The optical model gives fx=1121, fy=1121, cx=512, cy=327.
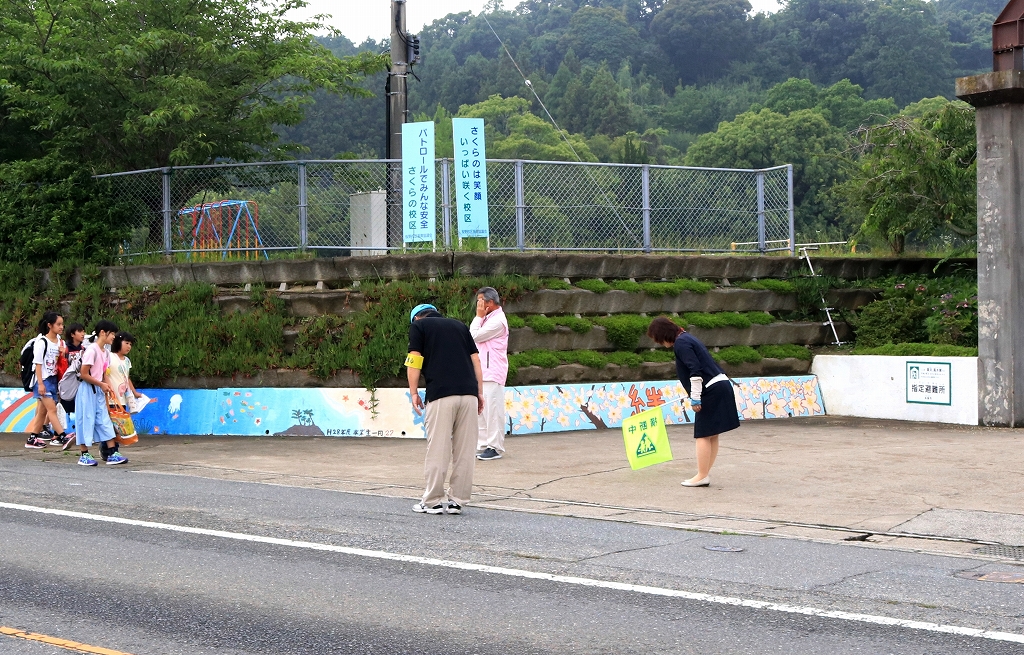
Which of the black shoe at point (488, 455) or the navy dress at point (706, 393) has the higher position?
the navy dress at point (706, 393)

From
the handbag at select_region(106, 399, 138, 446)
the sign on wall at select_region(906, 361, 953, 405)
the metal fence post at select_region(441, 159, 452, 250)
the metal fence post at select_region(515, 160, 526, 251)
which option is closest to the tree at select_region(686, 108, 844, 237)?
the sign on wall at select_region(906, 361, 953, 405)

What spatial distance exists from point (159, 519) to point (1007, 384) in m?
12.0

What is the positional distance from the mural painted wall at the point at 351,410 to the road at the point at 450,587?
5894 millimetres

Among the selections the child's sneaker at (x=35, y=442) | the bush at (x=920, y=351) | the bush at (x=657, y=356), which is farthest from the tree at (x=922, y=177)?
the child's sneaker at (x=35, y=442)

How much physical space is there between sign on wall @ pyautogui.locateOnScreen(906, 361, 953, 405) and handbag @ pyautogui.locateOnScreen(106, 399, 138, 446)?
37.1 feet

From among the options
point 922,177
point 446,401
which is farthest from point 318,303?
point 922,177

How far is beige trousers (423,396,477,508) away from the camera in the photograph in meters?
9.39

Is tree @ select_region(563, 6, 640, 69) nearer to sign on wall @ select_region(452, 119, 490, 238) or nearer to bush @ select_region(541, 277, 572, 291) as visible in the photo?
bush @ select_region(541, 277, 572, 291)

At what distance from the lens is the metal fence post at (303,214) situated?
1723 centimetres

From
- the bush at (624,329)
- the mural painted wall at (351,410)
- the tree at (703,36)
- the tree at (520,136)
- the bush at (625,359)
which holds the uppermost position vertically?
the tree at (703,36)

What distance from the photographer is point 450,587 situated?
682 cm

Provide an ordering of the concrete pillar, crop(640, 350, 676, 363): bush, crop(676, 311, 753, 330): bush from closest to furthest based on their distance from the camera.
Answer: the concrete pillar
crop(640, 350, 676, 363): bush
crop(676, 311, 753, 330): bush

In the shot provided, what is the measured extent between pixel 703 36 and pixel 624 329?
125 metres

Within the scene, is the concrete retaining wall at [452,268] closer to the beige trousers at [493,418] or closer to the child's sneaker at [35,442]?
the child's sneaker at [35,442]
